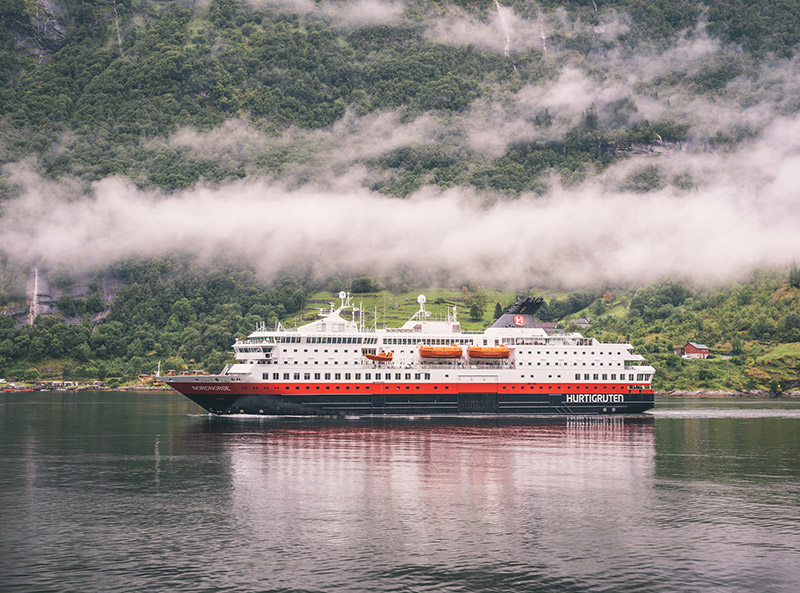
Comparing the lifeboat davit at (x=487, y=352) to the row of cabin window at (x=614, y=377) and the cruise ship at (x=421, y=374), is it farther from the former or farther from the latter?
the row of cabin window at (x=614, y=377)

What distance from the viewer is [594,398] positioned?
104m

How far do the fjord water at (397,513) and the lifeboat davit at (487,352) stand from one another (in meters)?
20.2

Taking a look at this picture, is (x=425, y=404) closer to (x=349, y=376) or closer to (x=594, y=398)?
(x=349, y=376)

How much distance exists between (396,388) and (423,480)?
43200 millimetres

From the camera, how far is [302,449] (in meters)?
71.8

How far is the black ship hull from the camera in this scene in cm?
9669

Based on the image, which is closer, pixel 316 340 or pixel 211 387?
pixel 211 387

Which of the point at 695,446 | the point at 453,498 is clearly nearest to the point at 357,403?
the point at 695,446

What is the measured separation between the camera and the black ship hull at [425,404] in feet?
317

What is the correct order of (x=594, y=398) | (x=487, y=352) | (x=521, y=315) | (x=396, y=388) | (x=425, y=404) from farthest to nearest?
(x=521, y=315)
(x=594, y=398)
(x=487, y=352)
(x=425, y=404)
(x=396, y=388)

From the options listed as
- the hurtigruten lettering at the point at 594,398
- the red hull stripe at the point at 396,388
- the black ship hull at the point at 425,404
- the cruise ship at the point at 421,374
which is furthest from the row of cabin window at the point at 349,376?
the hurtigruten lettering at the point at 594,398

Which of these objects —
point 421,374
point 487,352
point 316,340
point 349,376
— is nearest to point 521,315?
point 487,352

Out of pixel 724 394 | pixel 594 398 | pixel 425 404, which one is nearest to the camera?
pixel 425 404

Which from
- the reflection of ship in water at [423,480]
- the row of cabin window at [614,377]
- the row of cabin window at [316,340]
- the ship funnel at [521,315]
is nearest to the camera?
the reflection of ship in water at [423,480]
